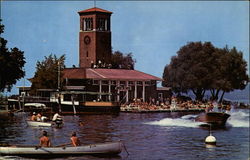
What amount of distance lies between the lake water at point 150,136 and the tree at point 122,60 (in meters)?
52.8

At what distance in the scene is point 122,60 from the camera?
147250mm

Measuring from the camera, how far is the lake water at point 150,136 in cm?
5053

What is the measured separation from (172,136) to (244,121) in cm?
2987

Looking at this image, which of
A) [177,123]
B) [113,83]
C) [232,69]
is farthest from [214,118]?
[232,69]

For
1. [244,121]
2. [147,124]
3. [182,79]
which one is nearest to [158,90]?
[182,79]

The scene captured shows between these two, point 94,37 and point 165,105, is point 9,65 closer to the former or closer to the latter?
point 165,105

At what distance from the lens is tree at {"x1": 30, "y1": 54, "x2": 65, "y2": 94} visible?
10038 centimetres

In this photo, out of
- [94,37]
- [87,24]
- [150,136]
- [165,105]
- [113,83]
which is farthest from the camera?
[87,24]

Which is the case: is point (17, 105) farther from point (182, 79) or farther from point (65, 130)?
point (182, 79)

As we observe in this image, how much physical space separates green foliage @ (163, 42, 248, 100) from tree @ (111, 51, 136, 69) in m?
18.1

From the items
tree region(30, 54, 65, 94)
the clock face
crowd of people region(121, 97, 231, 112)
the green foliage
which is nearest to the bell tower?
the clock face

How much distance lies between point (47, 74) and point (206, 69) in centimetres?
3472

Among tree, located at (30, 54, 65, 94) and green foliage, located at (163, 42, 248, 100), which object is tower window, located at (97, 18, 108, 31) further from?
tree, located at (30, 54, 65, 94)

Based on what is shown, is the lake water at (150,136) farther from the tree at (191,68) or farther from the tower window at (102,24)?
the tower window at (102,24)
